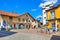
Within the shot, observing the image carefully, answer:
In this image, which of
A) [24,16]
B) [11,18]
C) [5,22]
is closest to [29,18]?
[24,16]

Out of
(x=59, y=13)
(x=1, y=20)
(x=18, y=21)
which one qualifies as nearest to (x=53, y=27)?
(x=59, y=13)

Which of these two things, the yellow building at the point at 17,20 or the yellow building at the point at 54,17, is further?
the yellow building at the point at 17,20

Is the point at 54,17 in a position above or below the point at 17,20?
below

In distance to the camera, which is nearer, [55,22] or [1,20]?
[55,22]

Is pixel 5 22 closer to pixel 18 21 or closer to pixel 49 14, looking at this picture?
pixel 18 21

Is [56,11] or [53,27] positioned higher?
[56,11]

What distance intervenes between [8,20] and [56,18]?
28666 mm

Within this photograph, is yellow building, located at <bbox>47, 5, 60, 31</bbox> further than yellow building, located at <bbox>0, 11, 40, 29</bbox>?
No

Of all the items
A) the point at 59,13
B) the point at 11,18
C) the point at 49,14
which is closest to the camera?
the point at 59,13

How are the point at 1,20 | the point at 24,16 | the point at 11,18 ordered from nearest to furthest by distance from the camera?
the point at 1,20 → the point at 11,18 → the point at 24,16

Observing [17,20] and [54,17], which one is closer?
[54,17]

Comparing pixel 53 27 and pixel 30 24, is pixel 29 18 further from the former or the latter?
pixel 53 27

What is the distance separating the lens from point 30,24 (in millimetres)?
60406

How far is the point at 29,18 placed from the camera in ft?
204
